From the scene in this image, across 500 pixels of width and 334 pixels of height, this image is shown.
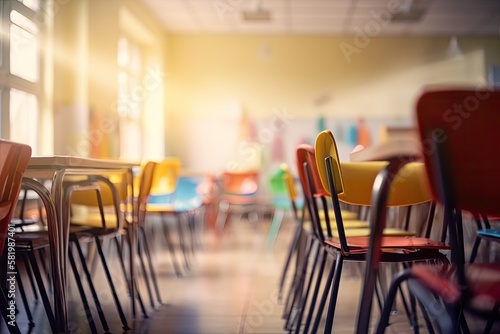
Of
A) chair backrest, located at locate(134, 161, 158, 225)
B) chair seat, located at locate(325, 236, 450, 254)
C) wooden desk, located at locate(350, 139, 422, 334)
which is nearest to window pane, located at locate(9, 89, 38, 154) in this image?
chair backrest, located at locate(134, 161, 158, 225)

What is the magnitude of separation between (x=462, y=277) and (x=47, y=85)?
14.2ft

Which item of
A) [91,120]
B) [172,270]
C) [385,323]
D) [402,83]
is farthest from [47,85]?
[402,83]

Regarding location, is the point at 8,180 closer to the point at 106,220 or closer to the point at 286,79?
the point at 106,220

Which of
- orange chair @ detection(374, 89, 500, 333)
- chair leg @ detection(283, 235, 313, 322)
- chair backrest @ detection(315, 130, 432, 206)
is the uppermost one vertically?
orange chair @ detection(374, 89, 500, 333)

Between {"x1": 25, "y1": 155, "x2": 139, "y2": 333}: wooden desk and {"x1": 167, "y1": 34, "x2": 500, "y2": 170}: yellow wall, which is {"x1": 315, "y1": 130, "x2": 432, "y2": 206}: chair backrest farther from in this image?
{"x1": 167, "y1": 34, "x2": 500, "y2": 170}: yellow wall

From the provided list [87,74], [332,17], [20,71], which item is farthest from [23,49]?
[332,17]

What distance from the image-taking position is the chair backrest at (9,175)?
52.8 inches

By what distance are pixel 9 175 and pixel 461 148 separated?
116 cm

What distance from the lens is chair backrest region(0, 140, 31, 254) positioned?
1342 millimetres

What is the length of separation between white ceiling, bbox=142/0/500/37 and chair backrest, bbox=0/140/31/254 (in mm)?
5231

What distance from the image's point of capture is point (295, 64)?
8.12 metres

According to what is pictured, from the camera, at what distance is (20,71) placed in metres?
4.12

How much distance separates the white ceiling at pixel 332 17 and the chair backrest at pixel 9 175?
17.2 feet

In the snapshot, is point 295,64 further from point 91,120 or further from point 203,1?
point 91,120
